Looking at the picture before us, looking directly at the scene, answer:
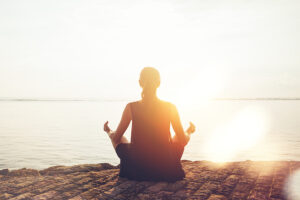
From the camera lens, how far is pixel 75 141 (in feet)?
64.4

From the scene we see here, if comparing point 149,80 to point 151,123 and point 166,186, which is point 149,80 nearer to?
point 151,123

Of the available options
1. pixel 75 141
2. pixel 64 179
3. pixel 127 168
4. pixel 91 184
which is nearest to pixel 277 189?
pixel 127 168

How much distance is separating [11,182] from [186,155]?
11.2 meters

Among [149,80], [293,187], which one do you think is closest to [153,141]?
[149,80]

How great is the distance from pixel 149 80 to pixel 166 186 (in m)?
1.87

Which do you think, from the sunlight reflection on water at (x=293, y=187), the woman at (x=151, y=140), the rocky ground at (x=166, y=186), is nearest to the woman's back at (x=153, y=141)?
the woman at (x=151, y=140)

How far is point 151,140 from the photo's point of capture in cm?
547

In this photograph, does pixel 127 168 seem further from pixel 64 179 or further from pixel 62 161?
pixel 62 161

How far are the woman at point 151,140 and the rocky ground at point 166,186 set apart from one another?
0.21 m

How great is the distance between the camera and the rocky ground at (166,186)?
4.67 meters

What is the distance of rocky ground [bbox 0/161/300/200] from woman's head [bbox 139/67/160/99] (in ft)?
5.48

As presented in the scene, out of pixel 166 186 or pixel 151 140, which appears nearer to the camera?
pixel 166 186

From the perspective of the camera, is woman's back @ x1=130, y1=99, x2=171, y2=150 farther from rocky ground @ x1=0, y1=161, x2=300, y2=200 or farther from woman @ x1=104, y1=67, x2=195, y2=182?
rocky ground @ x1=0, y1=161, x2=300, y2=200

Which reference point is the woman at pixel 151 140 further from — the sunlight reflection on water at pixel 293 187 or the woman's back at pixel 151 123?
the sunlight reflection on water at pixel 293 187
